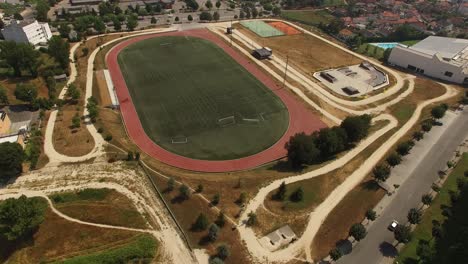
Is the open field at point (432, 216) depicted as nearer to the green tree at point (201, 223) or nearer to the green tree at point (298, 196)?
the green tree at point (298, 196)

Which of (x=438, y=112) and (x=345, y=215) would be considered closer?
(x=345, y=215)

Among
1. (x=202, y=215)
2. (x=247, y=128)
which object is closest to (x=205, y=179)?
(x=202, y=215)

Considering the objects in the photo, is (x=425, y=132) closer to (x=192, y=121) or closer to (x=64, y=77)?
(x=192, y=121)

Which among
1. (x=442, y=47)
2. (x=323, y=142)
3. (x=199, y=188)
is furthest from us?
(x=442, y=47)

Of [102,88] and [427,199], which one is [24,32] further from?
[427,199]

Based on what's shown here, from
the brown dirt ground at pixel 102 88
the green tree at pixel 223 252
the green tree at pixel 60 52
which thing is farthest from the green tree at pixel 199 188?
the green tree at pixel 60 52

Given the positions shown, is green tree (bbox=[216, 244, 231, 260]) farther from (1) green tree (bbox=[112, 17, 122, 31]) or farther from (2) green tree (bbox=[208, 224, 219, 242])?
(1) green tree (bbox=[112, 17, 122, 31])

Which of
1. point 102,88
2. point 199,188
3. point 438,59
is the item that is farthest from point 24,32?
point 438,59
